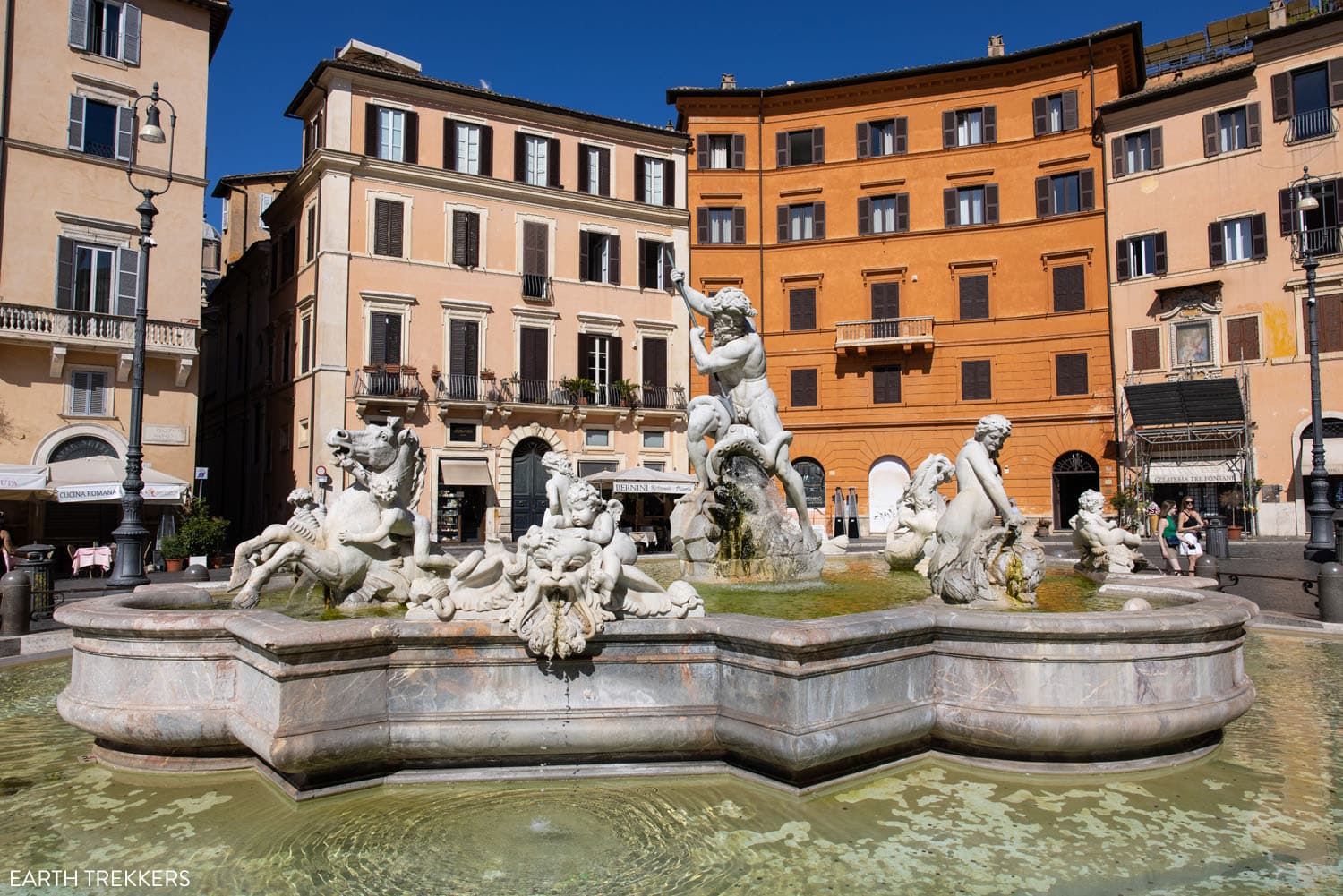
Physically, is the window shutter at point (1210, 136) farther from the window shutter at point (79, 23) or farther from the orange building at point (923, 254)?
the window shutter at point (79, 23)

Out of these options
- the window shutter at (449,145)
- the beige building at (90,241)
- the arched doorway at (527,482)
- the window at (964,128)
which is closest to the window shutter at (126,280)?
the beige building at (90,241)

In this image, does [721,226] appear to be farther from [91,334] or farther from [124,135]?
[91,334]

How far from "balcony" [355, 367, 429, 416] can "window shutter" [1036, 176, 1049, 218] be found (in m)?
22.3

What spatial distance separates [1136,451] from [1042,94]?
13.2 meters

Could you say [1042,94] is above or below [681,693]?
above

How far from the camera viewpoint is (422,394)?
92.2 ft

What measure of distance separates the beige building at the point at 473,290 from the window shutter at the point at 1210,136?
58.2 feet

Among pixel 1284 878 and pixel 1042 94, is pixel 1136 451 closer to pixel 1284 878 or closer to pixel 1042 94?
pixel 1042 94

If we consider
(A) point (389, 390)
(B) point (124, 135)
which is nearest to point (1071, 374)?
(A) point (389, 390)

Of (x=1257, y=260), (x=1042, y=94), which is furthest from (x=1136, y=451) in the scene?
(x=1042, y=94)

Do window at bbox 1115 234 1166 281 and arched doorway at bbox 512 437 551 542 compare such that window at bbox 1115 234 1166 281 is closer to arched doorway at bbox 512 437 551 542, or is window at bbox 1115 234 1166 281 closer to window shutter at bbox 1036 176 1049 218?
window shutter at bbox 1036 176 1049 218

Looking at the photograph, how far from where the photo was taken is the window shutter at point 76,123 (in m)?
23.4

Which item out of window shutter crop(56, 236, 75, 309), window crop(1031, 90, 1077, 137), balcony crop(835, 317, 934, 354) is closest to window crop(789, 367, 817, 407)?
balcony crop(835, 317, 934, 354)

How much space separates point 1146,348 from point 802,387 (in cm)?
1162
